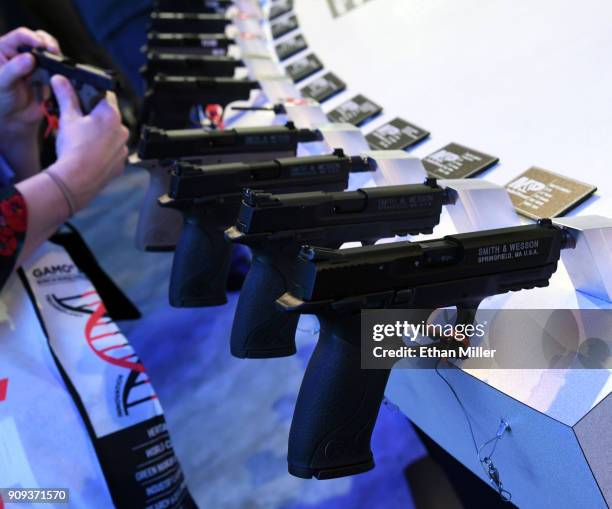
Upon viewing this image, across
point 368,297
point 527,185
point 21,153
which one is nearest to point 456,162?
point 527,185

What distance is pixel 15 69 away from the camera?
148 centimetres

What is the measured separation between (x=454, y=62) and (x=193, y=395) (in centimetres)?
113

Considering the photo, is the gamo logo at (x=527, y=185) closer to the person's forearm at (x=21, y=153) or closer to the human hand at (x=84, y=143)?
the human hand at (x=84, y=143)

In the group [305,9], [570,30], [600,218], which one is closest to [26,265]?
[600,218]

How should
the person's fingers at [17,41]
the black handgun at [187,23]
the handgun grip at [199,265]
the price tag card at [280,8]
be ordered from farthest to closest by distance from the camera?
the price tag card at [280,8] < the black handgun at [187,23] < the person's fingers at [17,41] < the handgun grip at [199,265]

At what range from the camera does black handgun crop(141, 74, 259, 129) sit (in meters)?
1.82

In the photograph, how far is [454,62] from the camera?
5.58ft

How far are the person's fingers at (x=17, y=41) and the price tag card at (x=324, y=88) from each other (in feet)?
2.39

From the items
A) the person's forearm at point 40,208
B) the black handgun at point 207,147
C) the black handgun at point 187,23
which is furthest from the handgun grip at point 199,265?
the black handgun at point 187,23

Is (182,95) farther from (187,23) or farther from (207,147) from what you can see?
(187,23)

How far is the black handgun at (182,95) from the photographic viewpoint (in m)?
1.82

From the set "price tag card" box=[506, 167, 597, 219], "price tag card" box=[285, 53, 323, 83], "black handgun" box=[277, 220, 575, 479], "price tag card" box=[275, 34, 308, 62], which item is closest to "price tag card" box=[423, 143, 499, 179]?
"price tag card" box=[506, 167, 597, 219]

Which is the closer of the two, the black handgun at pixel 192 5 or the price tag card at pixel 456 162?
the price tag card at pixel 456 162

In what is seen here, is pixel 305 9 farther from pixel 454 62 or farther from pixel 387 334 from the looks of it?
pixel 387 334
